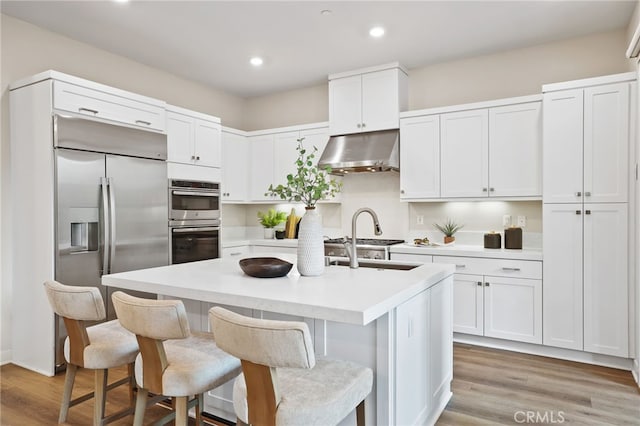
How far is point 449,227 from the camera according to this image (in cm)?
437

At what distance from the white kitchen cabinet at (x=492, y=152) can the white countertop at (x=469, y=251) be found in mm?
527

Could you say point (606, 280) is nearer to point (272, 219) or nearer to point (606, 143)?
point (606, 143)

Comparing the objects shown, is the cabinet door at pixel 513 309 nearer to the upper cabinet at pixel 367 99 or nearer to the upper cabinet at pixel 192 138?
the upper cabinet at pixel 367 99

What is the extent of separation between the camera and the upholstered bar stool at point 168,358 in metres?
1.63

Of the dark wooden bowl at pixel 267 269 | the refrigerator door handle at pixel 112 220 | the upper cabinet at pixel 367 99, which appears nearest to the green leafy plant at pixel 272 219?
the upper cabinet at pixel 367 99

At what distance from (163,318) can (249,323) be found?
48cm

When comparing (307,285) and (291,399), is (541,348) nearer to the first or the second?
(307,285)

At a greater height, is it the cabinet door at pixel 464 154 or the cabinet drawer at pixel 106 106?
the cabinet drawer at pixel 106 106

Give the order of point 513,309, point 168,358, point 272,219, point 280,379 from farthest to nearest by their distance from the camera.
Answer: point 272,219 → point 513,309 → point 168,358 → point 280,379

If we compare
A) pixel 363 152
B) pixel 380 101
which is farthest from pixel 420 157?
pixel 380 101

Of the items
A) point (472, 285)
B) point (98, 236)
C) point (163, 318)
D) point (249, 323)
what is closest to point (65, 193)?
point (98, 236)

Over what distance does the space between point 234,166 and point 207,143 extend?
64cm

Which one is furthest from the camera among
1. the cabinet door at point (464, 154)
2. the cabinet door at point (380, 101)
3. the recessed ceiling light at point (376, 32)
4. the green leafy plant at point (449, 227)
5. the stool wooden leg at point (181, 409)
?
the cabinet door at point (380, 101)

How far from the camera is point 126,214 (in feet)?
12.0
